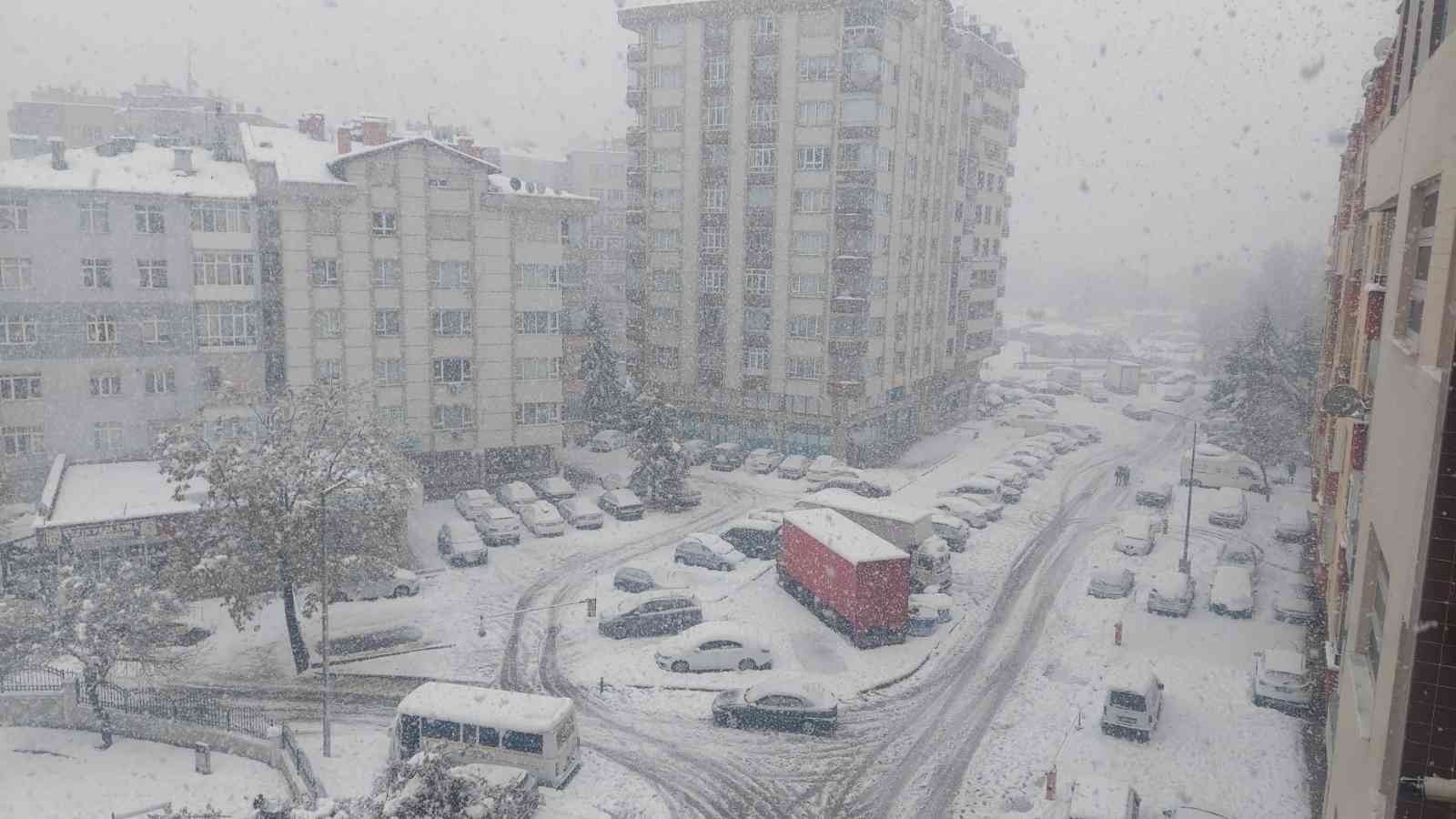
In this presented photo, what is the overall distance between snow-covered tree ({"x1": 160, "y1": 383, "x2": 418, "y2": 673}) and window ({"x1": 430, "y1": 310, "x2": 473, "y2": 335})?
14228 millimetres

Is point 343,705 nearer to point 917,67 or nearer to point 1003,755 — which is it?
point 1003,755

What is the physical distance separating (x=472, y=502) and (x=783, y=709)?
63.0ft

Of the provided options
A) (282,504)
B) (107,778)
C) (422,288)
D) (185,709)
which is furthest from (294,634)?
(422,288)

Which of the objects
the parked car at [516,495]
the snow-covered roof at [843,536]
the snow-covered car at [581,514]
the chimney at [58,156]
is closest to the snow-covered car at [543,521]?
the snow-covered car at [581,514]

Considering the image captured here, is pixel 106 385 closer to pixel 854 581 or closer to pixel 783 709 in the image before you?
Answer: pixel 854 581

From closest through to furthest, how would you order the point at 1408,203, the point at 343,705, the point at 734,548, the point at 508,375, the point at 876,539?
the point at 1408,203
the point at 343,705
the point at 876,539
the point at 734,548
the point at 508,375

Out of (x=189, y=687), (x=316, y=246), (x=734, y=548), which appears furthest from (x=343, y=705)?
(x=316, y=246)

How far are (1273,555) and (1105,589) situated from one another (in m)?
9.61

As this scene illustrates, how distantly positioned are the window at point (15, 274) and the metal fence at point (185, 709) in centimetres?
1722

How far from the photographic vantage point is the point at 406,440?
120 feet

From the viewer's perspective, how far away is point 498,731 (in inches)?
722

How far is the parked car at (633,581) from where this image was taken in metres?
28.2

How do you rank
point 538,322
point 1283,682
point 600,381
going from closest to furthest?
point 1283,682
point 538,322
point 600,381

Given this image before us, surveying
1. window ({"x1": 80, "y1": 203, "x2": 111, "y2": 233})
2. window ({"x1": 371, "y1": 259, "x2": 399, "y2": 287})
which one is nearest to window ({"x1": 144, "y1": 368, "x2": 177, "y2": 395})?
window ({"x1": 80, "y1": 203, "x2": 111, "y2": 233})
